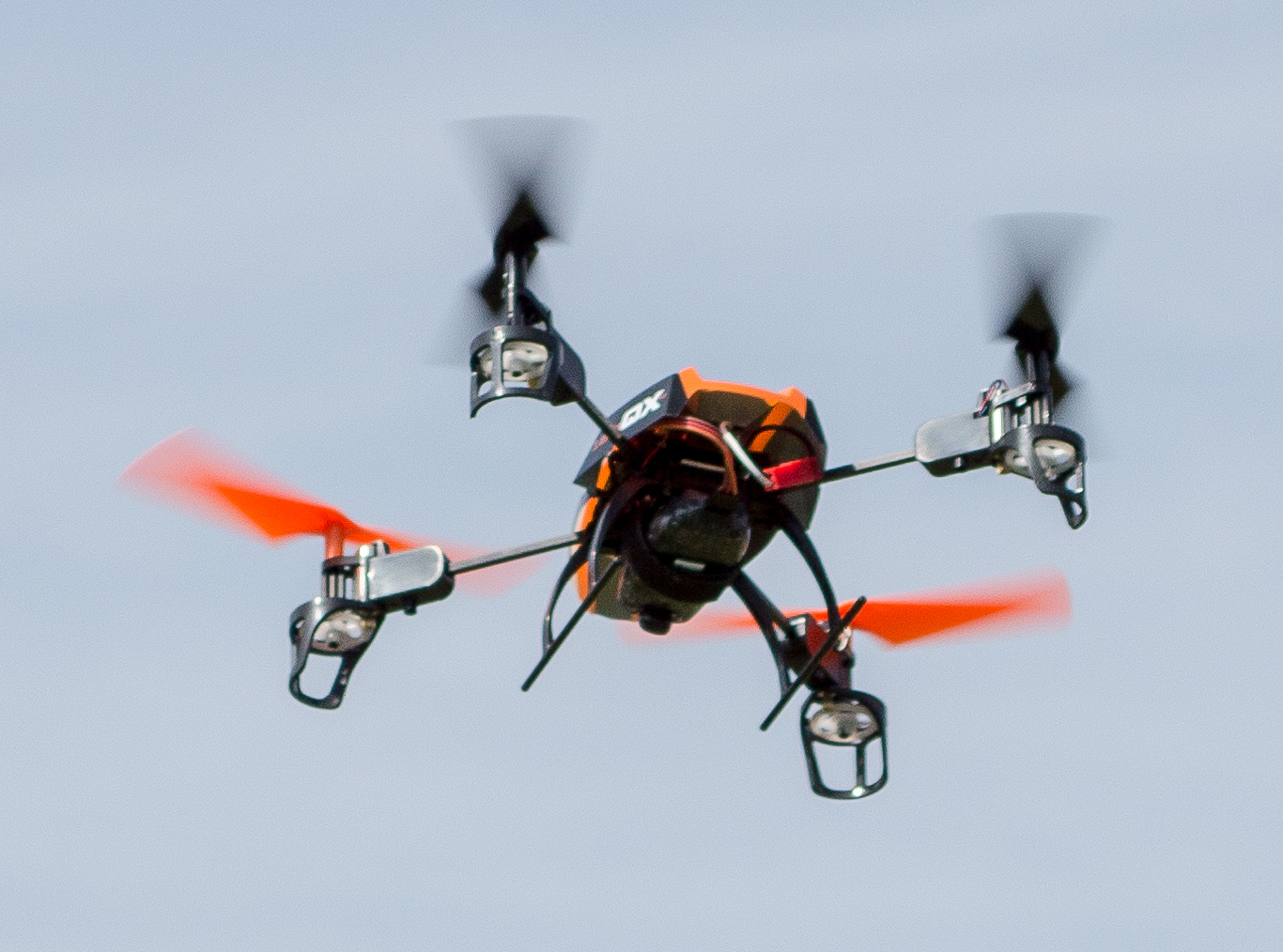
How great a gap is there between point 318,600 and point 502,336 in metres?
1.92

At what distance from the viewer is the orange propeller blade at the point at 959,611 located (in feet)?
44.0

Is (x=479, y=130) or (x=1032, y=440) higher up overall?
(x=479, y=130)

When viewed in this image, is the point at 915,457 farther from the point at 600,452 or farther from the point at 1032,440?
the point at 600,452

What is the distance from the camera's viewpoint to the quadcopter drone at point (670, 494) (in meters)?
11.7

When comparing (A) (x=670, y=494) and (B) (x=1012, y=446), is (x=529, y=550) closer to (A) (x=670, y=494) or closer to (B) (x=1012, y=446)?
(A) (x=670, y=494)

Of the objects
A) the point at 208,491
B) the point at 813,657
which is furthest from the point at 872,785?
the point at 208,491

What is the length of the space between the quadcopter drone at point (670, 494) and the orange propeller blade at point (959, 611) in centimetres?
91

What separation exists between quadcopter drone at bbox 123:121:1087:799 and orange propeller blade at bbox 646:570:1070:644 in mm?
910

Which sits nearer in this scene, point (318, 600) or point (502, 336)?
point (502, 336)

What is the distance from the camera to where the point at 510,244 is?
11852 mm

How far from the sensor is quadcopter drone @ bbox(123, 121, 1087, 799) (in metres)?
11.7

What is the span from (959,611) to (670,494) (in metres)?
2.36

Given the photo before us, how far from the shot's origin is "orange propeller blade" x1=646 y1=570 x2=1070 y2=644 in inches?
528

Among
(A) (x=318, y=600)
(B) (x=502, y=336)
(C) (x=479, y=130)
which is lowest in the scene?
(A) (x=318, y=600)
